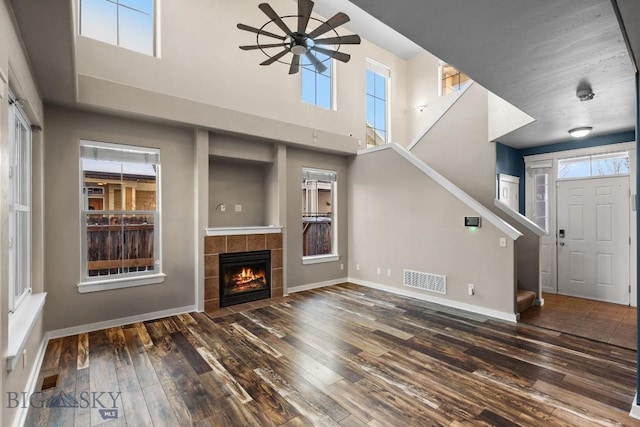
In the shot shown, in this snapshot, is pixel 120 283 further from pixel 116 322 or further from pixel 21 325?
pixel 21 325

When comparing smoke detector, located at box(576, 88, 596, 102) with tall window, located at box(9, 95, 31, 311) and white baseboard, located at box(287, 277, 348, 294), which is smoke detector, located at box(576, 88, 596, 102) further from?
tall window, located at box(9, 95, 31, 311)

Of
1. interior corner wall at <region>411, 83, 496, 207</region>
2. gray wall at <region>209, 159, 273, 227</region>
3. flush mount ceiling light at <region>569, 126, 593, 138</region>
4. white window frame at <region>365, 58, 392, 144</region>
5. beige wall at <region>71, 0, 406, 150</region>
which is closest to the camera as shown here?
beige wall at <region>71, 0, 406, 150</region>

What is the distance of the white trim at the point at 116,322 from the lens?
3715 mm

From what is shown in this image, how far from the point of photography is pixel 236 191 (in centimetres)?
561

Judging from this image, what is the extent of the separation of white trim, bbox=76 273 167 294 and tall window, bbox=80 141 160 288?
8 cm

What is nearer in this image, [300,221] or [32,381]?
[32,381]

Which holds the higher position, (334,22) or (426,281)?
(334,22)

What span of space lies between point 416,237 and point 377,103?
4.17 meters

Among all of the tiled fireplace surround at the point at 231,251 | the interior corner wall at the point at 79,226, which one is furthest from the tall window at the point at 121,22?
the tiled fireplace surround at the point at 231,251

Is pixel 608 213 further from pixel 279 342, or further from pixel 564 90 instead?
pixel 279 342

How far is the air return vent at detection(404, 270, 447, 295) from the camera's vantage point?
16.4 feet

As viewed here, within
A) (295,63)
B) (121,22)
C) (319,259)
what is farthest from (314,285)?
(121,22)

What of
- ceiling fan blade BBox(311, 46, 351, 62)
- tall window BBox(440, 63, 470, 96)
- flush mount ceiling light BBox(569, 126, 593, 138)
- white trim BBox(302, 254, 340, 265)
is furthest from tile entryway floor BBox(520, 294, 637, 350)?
tall window BBox(440, 63, 470, 96)

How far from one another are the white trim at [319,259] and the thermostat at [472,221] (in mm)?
2683
